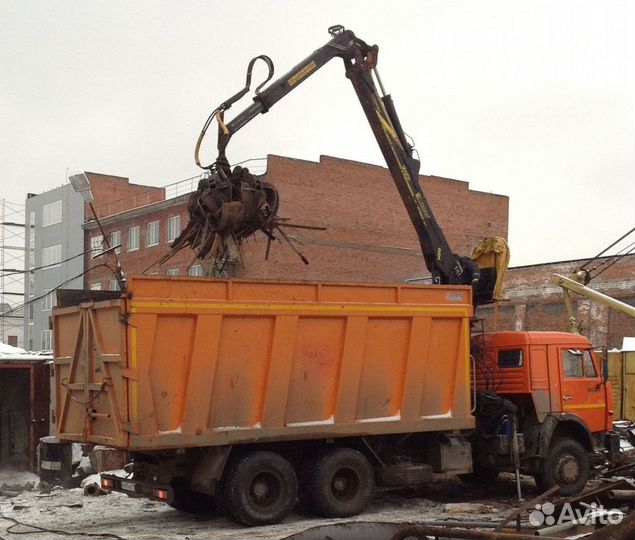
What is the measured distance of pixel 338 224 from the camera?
44.0 meters

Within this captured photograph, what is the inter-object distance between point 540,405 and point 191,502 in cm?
530

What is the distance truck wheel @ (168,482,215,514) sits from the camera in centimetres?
1134

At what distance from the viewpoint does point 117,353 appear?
9945 mm

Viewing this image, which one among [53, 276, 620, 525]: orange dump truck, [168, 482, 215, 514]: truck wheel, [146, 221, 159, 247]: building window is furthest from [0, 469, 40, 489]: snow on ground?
[146, 221, 159, 247]: building window

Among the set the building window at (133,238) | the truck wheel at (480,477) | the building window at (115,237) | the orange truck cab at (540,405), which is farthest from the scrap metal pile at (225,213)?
the building window at (115,237)

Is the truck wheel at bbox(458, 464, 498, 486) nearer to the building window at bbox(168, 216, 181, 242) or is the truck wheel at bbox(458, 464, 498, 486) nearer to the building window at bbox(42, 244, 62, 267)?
the building window at bbox(168, 216, 181, 242)

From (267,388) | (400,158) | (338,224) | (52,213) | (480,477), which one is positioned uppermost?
(52,213)

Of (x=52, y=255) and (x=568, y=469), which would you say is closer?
(x=568, y=469)

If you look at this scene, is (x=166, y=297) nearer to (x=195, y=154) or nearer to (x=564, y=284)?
(x=195, y=154)

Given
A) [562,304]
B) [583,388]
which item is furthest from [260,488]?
[562,304]

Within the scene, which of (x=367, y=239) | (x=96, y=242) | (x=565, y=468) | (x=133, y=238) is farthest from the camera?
(x=96, y=242)

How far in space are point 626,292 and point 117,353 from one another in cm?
3311

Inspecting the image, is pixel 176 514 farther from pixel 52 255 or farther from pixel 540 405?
pixel 52 255

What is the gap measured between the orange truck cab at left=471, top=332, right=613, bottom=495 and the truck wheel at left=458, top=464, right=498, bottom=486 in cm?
18
